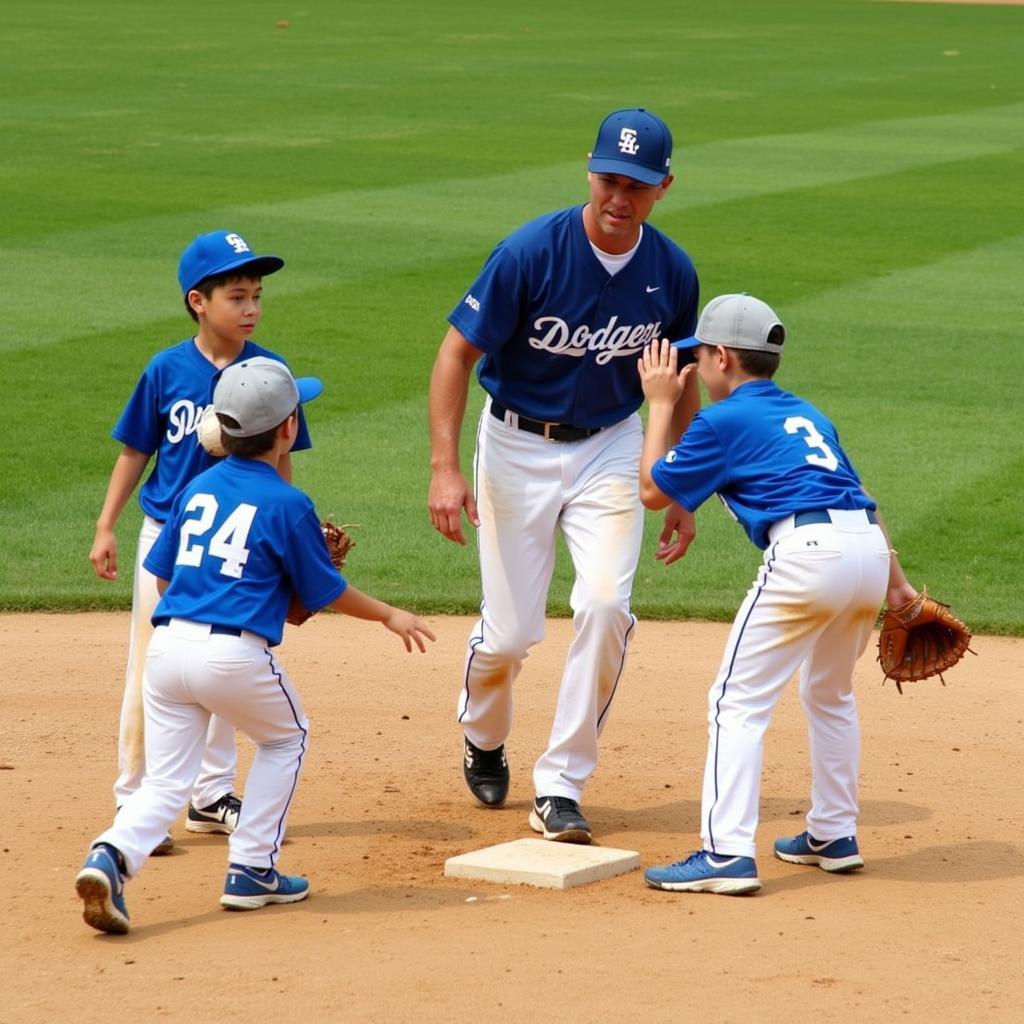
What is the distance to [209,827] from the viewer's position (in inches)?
225

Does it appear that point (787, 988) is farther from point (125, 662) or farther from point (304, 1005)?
point (125, 662)

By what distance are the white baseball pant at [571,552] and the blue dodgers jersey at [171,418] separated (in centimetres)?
71

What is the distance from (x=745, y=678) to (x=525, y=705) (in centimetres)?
216

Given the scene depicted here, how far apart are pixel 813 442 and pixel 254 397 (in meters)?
1.50

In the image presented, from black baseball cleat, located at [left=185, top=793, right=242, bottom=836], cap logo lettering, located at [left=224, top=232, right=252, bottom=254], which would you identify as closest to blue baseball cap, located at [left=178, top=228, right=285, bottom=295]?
cap logo lettering, located at [left=224, top=232, right=252, bottom=254]

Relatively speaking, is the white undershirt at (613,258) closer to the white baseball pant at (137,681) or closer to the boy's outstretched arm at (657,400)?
the boy's outstretched arm at (657,400)

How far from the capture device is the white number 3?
506 cm

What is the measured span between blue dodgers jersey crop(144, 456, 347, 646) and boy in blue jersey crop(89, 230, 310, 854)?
0.53 metres

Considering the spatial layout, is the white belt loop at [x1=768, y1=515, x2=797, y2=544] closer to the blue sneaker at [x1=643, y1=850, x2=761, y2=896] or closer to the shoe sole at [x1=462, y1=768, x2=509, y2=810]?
the blue sneaker at [x1=643, y1=850, x2=761, y2=896]

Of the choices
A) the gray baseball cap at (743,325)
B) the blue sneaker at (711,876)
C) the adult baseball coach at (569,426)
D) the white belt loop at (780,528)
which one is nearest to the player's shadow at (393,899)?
the blue sneaker at (711,876)

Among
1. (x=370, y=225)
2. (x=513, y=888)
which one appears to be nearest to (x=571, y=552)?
(x=513, y=888)

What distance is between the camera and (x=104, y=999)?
4.24 metres

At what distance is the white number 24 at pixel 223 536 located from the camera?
474cm

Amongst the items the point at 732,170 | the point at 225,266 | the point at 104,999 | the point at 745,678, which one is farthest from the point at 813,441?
the point at 732,170
